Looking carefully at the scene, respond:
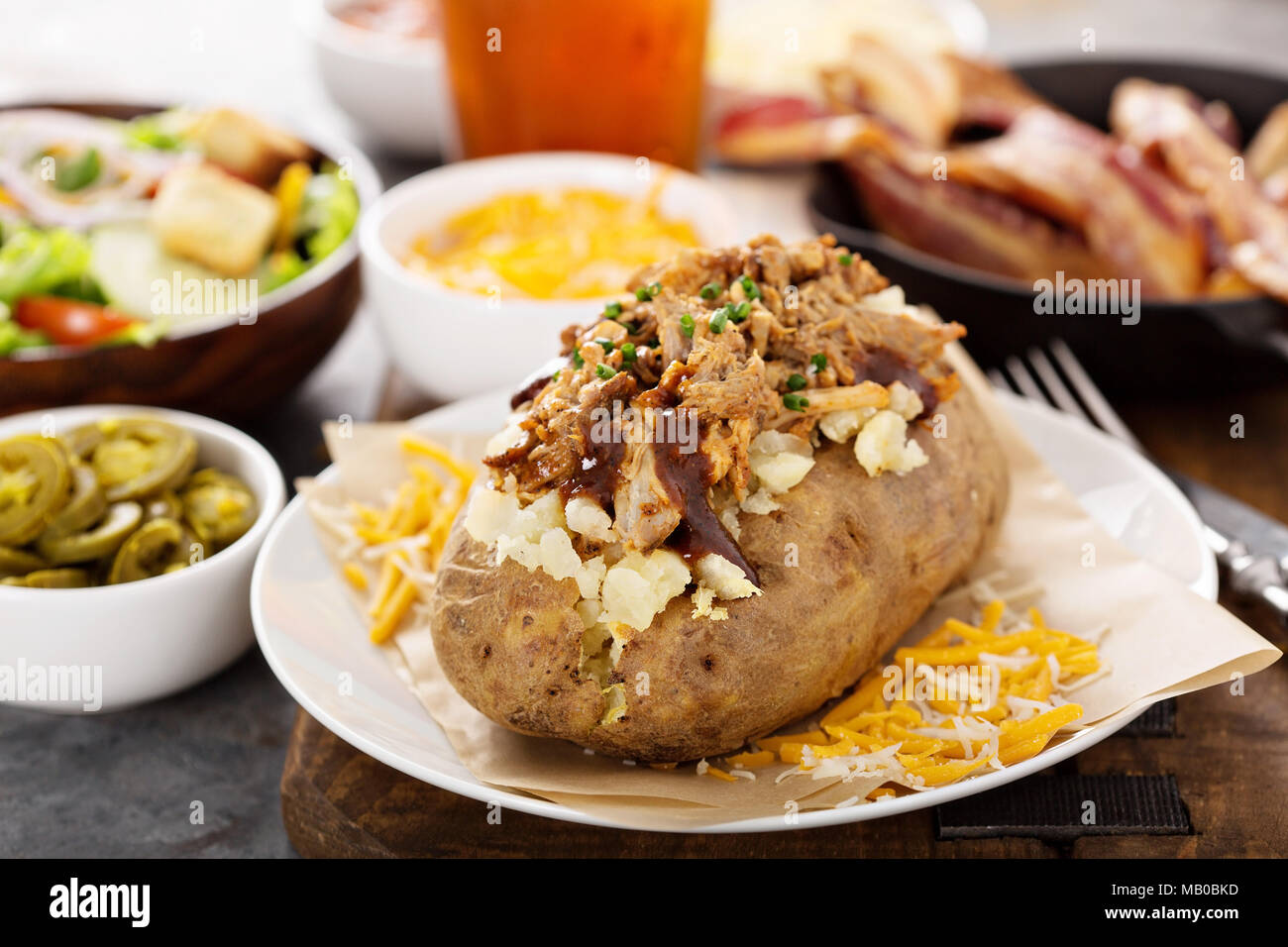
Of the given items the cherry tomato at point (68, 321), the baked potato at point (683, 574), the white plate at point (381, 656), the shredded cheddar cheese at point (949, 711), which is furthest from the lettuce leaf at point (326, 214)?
the shredded cheddar cheese at point (949, 711)

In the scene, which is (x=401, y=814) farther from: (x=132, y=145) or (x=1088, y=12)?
(x=1088, y=12)

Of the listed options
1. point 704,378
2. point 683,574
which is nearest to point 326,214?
point 704,378

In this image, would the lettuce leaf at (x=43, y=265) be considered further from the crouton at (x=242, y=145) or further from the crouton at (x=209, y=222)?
the crouton at (x=242, y=145)

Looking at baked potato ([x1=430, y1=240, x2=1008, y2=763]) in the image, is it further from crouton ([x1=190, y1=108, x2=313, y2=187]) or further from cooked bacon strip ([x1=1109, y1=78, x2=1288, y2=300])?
crouton ([x1=190, y1=108, x2=313, y2=187])

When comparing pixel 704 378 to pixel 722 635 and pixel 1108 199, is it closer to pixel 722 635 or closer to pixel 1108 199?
pixel 722 635

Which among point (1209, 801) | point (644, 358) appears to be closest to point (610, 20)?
point (644, 358)

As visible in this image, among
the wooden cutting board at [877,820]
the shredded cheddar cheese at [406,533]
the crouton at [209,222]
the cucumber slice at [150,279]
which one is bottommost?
the wooden cutting board at [877,820]
